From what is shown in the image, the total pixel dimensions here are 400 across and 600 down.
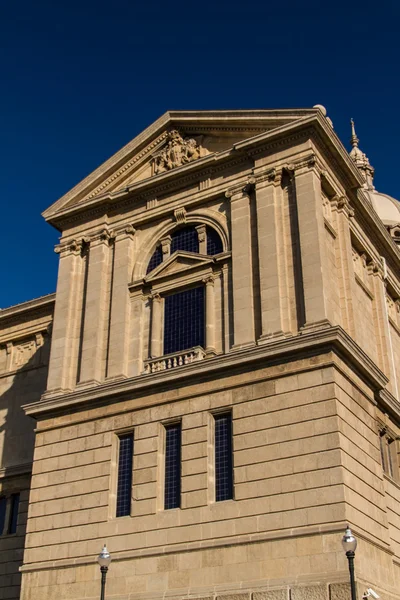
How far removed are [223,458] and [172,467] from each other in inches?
90.9

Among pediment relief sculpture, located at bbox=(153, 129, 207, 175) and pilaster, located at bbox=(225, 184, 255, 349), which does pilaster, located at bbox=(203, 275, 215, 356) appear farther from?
pediment relief sculpture, located at bbox=(153, 129, 207, 175)

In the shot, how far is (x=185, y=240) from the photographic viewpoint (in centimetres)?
3875

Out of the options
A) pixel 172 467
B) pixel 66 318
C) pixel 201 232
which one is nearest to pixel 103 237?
pixel 66 318

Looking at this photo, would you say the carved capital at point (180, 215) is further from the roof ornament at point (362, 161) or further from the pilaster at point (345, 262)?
the roof ornament at point (362, 161)

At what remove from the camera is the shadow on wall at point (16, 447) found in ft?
133

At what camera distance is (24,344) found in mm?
48906

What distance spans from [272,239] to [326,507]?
1173 centimetres

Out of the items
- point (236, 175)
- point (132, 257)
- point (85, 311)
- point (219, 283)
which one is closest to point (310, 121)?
point (236, 175)

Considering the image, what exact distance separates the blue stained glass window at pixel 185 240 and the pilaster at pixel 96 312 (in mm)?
3592

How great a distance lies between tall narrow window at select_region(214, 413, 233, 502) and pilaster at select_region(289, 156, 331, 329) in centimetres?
490

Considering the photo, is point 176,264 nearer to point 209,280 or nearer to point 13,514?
point 209,280

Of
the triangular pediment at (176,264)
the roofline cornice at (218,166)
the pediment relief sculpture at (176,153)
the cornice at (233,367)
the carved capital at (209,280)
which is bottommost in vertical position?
the cornice at (233,367)

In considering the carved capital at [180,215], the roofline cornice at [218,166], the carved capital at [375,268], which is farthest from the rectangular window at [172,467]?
the carved capital at [375,268]

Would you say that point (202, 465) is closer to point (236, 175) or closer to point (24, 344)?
point (236, 175)
